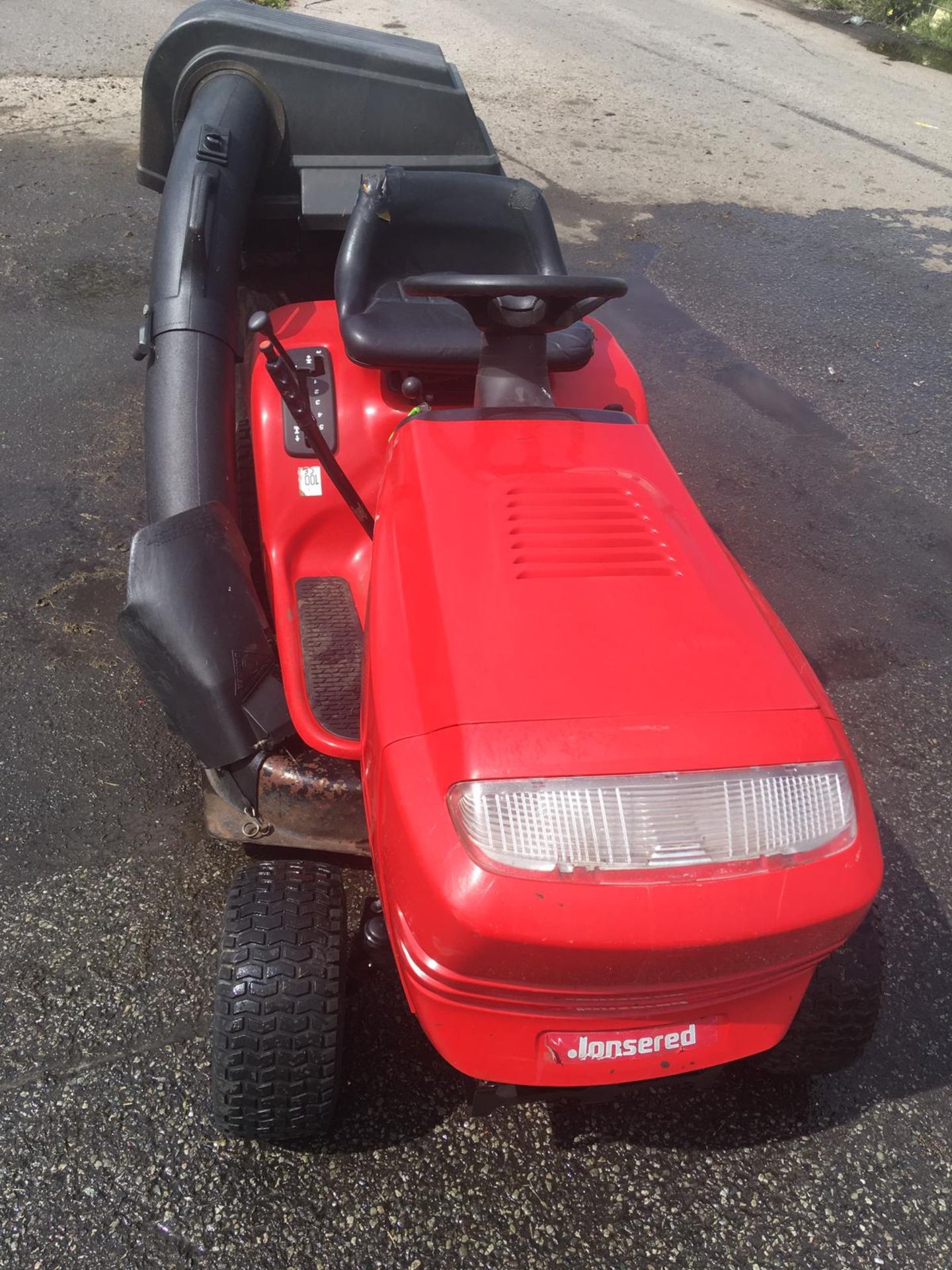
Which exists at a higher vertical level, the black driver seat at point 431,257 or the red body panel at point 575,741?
the black driver seat at point 431,257

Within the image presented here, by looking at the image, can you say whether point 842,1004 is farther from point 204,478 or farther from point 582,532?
point 204,478

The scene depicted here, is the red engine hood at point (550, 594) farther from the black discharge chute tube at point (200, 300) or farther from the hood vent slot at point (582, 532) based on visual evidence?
the black discharge chute tube at point (200, 300)

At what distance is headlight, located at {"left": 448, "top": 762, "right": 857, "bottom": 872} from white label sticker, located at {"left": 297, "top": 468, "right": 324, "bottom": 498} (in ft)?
3.79

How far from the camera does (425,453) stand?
190 cm

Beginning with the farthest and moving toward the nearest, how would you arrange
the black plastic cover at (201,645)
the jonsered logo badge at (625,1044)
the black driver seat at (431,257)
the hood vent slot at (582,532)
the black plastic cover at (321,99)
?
the black plastic cover at (321,99)
the black driver seat at (431,257)
the black plastic cover at (201,645)
the hood vent slot at (582,532)
the jonsered logo badge at (625,1044)

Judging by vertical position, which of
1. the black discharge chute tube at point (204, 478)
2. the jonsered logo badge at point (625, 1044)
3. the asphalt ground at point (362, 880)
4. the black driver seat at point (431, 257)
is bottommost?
the asphalt ground at point (362, 880)

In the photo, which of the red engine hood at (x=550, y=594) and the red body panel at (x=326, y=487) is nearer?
the red engine hood at (x=550, y=594)

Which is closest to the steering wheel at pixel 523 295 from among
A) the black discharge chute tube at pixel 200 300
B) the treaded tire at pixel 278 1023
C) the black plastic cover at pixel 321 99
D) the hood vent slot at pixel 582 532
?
the hood vent slot at pixel 582 532

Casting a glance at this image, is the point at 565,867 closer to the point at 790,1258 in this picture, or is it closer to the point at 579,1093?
the point at 579,1093

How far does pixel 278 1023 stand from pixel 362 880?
2.16ft

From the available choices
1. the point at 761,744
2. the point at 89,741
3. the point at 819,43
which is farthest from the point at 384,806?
the point at 819,43

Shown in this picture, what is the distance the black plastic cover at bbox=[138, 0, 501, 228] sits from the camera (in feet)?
10.8

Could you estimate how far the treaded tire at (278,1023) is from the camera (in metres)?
1.76

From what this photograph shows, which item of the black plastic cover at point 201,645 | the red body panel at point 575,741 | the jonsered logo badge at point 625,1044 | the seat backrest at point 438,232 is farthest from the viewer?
the seat backrest at point 438,232
